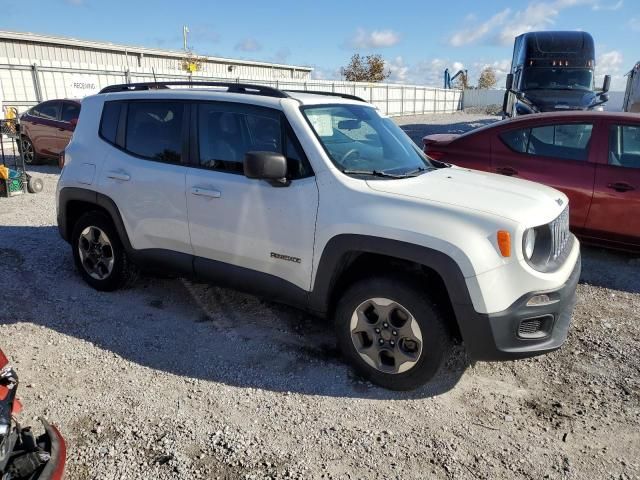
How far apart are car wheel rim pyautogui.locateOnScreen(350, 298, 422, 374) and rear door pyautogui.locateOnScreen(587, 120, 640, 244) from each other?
3252 millimetres

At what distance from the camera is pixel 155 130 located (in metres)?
4.11

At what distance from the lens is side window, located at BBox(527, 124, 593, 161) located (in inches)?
215

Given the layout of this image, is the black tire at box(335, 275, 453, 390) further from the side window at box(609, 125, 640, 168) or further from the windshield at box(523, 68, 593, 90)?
the windshield at box(523, 68, 593, 90)

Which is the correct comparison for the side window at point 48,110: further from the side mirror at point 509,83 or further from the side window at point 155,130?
the side mirror at point 509,83

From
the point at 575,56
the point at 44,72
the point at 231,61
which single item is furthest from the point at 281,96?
the point at 231,61

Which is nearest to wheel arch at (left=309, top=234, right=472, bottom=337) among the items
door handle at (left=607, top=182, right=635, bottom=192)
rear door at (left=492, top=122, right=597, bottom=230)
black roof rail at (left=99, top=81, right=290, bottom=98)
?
black roof rail at (left=99, top=81, right=290, bottom=98)

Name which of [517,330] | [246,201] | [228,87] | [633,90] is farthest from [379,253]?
[633,90]

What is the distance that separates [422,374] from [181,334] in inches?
75.3

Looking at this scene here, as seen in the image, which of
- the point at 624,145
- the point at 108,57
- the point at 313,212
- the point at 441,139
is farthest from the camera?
the point at 108,57

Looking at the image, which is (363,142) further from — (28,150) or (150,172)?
(28,150)

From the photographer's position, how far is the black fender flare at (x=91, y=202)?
428 centimetres

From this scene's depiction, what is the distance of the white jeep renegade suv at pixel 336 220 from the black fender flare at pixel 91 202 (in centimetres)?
2

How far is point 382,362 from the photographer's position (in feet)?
10.6

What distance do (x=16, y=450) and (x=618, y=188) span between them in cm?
547
